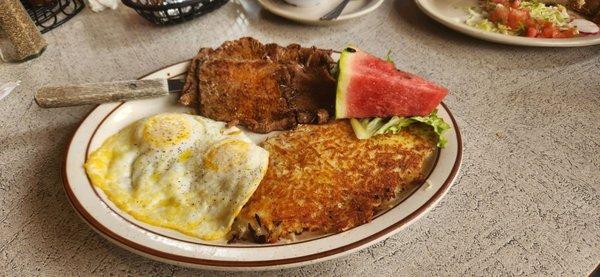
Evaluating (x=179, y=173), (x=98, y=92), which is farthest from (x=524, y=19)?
(x=98, y=92)

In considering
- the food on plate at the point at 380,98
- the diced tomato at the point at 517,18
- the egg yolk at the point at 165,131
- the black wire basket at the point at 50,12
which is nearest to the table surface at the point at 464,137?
the black wire basket at the point at 50,12

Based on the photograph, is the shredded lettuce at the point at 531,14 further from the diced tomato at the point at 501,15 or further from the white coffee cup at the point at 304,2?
the white coffee cup at the point at 304,2

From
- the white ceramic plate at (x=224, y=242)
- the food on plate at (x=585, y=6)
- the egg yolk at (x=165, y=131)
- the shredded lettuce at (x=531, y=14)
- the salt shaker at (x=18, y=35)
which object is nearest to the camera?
the white ceramic plate at (x=224, y=242)

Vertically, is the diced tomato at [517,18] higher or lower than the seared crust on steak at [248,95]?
lower

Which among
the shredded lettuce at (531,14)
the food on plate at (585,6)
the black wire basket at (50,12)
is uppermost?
the black wire basket at (50,12)

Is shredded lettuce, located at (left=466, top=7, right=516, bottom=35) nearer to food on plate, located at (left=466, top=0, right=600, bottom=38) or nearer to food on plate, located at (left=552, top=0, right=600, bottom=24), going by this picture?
food on plate, located at (left=466, top=0, right=600, bottom=38)

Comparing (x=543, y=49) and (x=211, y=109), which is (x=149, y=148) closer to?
(x=211, y=109)

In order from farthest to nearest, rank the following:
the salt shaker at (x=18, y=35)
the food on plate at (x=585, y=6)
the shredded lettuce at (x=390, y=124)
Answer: the food on plate at (x=585, y=6)
the salt shaker at (x=18, y=35)
the shredded lettuce at (x=390, y=124)

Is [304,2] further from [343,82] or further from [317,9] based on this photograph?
[343,82]

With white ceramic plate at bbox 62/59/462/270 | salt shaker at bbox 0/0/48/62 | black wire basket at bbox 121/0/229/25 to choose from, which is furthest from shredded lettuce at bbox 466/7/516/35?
salt shaker at bbox 0/0/48/62
